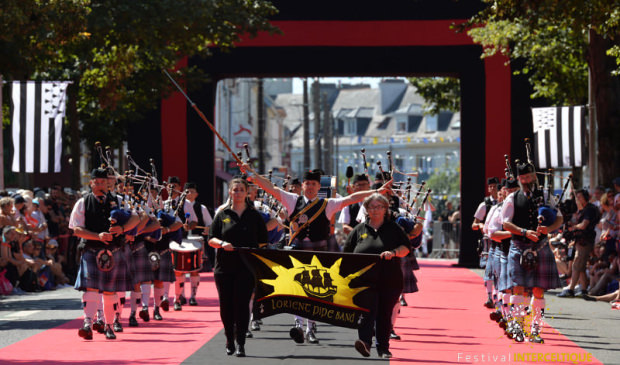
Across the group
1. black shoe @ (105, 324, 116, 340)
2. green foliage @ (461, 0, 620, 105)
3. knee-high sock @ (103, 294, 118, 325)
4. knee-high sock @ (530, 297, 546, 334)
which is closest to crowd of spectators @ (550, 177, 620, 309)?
green foliage @ (461, 0, 620, 105)

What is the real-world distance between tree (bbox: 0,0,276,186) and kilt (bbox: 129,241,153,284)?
644cm

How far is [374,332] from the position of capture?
1063cm

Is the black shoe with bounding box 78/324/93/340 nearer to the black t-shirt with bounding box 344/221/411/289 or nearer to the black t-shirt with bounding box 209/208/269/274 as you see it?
the black t-shirt with bounding box 209/208/269/274

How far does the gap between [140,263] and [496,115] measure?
1524cm

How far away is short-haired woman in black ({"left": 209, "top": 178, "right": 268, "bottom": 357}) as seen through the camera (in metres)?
11.0

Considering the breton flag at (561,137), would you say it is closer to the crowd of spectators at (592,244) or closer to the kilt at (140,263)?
the crowd of spectators at (592,244)

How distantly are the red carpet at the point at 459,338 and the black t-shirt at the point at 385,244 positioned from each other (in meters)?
0.83

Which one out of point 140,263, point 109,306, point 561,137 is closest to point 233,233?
point 109,306

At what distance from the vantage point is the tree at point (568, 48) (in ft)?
46.8

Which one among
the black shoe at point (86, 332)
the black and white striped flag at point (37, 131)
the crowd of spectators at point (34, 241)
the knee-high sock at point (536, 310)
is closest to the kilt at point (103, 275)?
the black shoe at point (86, 332)

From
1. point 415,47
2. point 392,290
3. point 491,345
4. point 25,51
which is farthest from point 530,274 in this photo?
point 415,47

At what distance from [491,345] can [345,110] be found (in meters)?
96.8

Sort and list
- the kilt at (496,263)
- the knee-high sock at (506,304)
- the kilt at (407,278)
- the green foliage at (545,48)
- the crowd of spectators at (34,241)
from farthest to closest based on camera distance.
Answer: the green foliage at (545,48) → the crowd of spectators at (34,241) → the kilt at (407,278) → the kilt at (496,263) → the knee-high sock at (506,304)

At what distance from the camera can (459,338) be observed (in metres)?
12.8
